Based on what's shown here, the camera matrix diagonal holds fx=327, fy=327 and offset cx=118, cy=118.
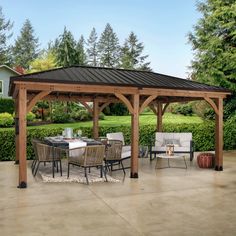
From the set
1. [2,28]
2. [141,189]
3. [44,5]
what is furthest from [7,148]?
[2,28]

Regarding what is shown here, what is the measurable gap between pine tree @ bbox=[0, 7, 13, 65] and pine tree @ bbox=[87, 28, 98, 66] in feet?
52.6

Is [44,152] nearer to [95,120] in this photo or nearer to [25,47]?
[95,120]

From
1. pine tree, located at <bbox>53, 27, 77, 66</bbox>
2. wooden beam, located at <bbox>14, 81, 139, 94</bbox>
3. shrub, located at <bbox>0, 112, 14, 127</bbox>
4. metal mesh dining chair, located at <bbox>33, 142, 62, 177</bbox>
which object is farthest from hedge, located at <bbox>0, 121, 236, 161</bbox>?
pine tree, located at <bbox>53, 27, 77, 66</bbox>

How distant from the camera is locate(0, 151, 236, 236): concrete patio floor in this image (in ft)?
15.5

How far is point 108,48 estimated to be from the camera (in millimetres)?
53062

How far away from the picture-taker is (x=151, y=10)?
2345 centimetres

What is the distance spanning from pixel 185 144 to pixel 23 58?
146ft

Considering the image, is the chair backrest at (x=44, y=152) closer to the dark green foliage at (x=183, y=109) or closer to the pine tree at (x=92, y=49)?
the dark green foliage at (x=183, y=109)

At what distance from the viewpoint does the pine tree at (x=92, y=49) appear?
54312 millimetres

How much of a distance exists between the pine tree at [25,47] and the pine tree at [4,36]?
31.8 ft

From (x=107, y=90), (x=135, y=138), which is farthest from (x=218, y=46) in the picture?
(x=107, y=90)

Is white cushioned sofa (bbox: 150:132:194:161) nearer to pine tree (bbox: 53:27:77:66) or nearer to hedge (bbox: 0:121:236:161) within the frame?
hedge (bbox: 0:121:236:161)

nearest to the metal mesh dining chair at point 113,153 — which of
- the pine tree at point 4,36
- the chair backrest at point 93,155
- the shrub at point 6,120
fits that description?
the chair backrest at point 93,155

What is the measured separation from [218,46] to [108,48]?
36.9 metres
